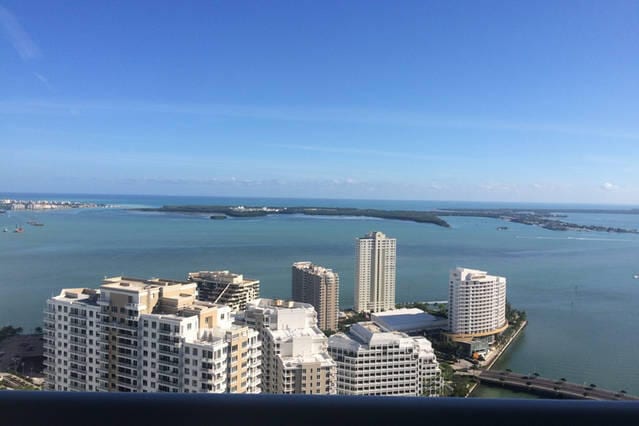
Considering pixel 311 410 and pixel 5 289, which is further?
pixel 5 289

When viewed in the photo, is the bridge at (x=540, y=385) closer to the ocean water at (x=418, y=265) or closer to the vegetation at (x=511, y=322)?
the ocean water at (x=418, y=265)

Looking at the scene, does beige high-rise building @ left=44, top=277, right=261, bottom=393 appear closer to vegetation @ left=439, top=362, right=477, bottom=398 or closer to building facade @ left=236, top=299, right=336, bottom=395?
building facade @ left=236, top=299, right=336, bottom=395

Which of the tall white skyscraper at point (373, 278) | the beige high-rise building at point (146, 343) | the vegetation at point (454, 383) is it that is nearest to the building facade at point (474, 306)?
the vegetation at point (454, 383)

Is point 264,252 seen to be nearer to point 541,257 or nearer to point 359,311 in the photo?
point 359,311

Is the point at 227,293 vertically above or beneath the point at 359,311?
above

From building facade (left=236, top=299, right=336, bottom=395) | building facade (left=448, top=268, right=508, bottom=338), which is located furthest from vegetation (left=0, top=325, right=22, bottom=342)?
building facade (left=448, top=268, right=508, bottom=338)

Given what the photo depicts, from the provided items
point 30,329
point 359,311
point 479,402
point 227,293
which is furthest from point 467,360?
point 479,402
